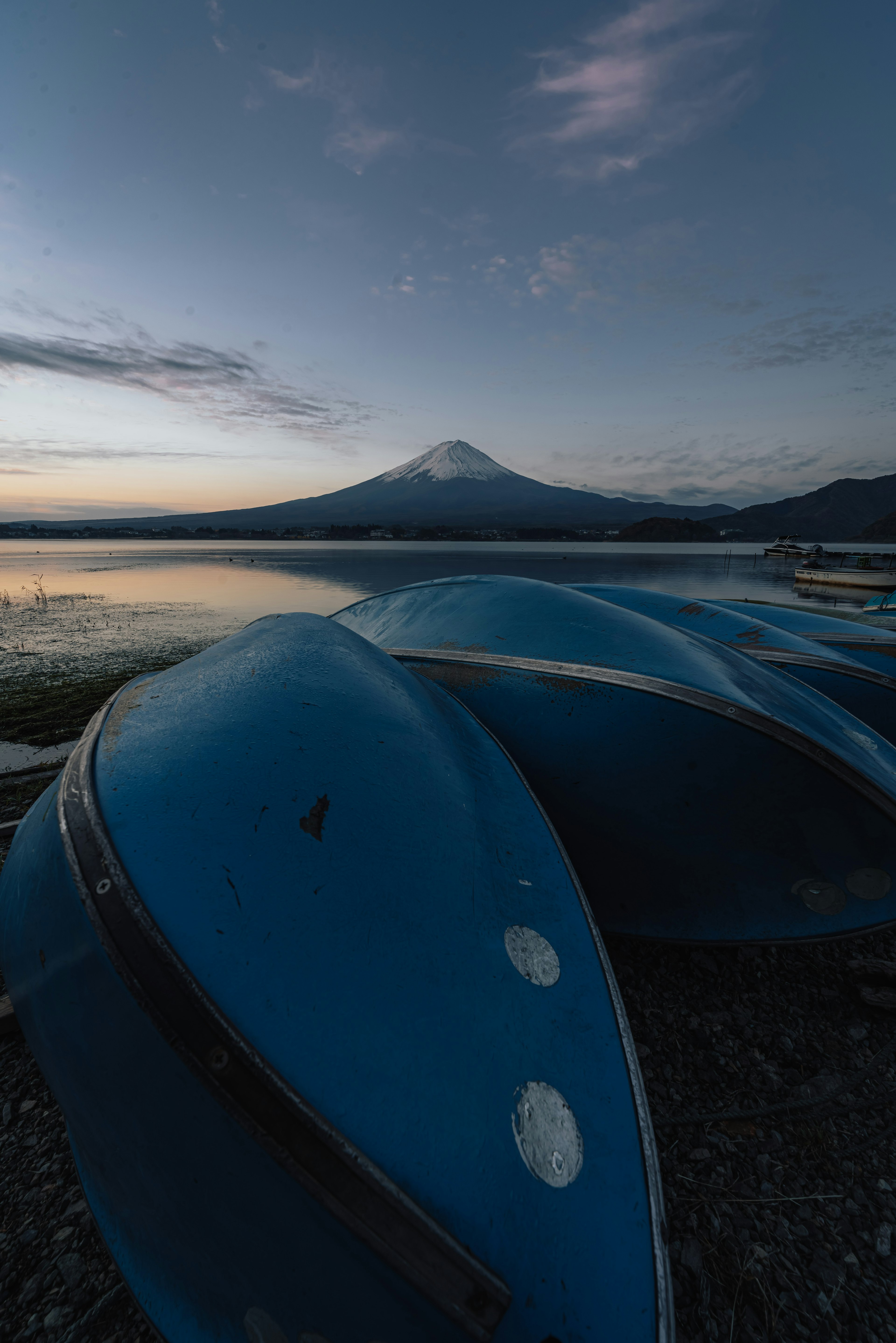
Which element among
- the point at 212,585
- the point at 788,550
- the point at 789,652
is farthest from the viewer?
the point at 788,550

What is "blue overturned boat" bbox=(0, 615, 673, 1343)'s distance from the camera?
1176 mm

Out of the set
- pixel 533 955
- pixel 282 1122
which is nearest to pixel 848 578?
pixel 533 955

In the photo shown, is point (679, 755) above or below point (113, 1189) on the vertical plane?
above

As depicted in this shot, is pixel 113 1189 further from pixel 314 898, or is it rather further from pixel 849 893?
pixel 849 893

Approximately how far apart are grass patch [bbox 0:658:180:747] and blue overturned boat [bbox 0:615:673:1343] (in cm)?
638

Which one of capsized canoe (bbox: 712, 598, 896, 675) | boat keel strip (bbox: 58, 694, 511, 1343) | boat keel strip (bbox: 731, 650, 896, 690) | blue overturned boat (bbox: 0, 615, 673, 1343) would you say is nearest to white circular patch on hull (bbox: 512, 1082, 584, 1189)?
blue overturned boat (bbox: 0, 615, 673, 1343)

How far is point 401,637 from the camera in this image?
506 cm

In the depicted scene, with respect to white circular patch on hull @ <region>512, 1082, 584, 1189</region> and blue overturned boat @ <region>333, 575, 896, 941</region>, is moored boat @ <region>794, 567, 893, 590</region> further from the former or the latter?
white circular patch on hull @ <region>512, 1082, 584, 1189</region>

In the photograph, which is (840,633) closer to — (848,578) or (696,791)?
(696,791)

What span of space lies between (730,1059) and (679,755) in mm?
1550

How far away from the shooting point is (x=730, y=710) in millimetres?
2906

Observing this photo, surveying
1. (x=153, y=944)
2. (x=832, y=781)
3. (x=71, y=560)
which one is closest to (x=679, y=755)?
(x=832, y=781)

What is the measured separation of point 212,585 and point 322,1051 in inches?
1529

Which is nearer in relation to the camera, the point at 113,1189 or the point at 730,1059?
the point at 113,1189
